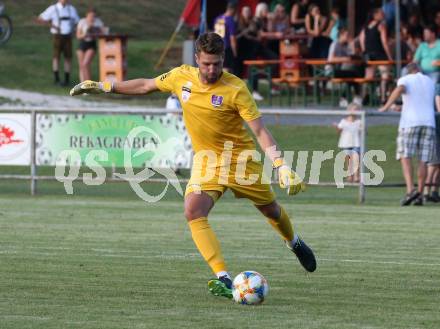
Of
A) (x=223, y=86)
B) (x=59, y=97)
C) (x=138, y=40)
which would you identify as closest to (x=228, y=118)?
(x=223, y=86)

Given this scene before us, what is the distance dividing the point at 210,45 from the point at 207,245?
1505mm

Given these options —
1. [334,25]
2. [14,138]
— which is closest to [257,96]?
[334,25]

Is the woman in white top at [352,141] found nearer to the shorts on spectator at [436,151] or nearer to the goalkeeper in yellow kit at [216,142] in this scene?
the shorts on spectator at [436,151]

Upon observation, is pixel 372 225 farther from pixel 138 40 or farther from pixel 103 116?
pixel 138 40

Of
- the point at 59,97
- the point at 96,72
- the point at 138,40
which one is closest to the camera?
the point at 59,97

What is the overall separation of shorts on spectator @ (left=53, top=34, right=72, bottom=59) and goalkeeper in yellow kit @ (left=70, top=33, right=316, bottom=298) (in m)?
19.7

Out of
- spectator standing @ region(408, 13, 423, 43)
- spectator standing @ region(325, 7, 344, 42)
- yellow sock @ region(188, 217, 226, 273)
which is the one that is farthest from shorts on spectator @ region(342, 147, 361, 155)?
yellow sock @ region(188, 217, 226, 273)

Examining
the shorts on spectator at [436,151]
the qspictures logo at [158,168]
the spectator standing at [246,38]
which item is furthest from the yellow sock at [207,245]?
the spectator standing at [246,38]

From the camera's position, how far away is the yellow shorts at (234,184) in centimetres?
1029

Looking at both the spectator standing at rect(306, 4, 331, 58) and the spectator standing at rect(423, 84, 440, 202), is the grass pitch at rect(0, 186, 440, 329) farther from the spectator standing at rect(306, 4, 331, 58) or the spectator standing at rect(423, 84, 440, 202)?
the spectator standing at rect(306, 4, 331, 58)

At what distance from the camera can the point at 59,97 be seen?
29.3m

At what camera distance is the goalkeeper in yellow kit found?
9.89 metres

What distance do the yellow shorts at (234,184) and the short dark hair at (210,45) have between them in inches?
41.6

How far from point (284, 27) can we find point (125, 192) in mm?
11114
